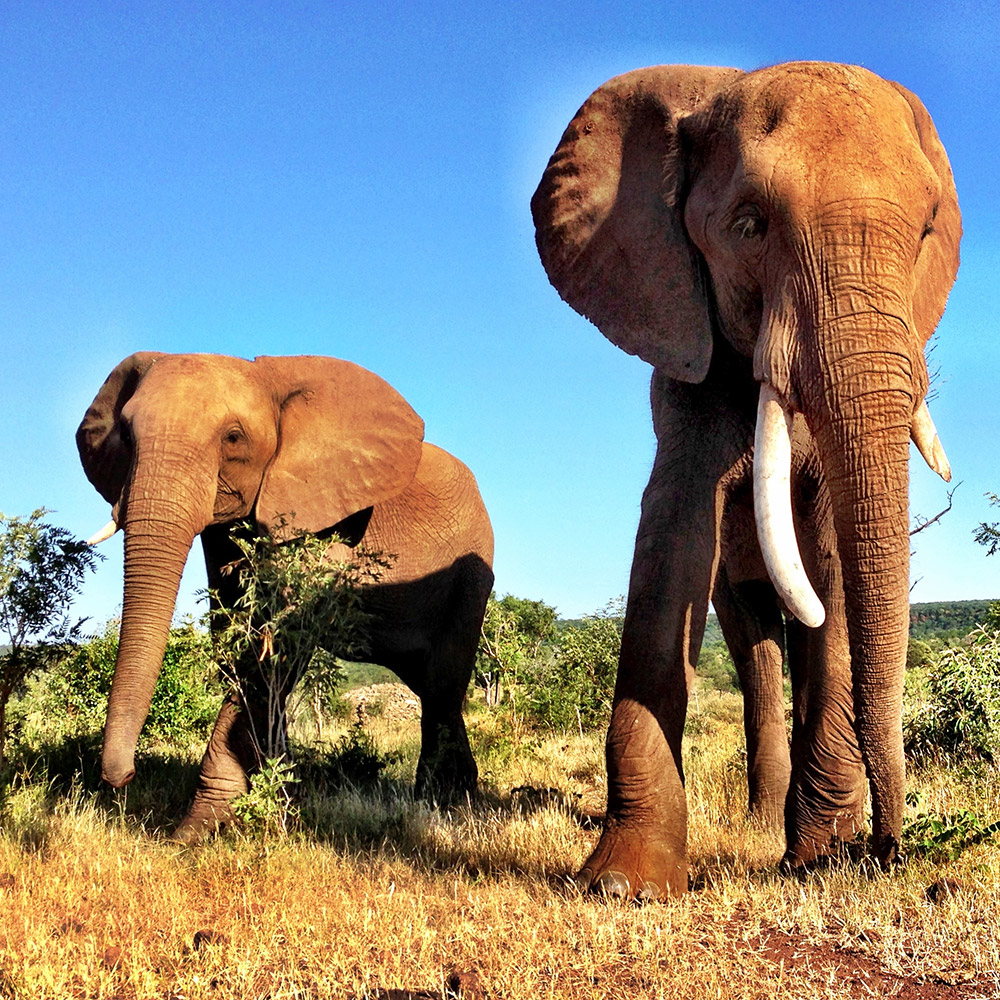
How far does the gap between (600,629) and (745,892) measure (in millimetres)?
9840

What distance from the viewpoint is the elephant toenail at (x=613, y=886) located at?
4.73 m

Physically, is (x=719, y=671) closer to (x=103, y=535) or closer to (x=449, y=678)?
(x=449, y=678)

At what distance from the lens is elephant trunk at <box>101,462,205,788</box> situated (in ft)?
21.5

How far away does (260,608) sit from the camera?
7.12m

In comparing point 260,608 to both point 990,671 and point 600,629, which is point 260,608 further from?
point 600,629

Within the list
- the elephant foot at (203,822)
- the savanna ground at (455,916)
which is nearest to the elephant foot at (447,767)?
the savanna ground at (455,916)

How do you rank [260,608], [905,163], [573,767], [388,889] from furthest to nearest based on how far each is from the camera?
1. [573,767]
2. [260,608]
3. [388,889]
4. [905,163]

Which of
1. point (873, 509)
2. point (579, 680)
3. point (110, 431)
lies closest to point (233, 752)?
point (110, 431)

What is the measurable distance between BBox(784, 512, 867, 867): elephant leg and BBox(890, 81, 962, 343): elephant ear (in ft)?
5.50

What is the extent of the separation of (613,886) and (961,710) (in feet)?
17.0

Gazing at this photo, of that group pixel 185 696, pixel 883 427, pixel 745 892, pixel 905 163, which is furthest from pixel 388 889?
pixel 185 696

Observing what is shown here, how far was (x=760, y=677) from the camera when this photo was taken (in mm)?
7949

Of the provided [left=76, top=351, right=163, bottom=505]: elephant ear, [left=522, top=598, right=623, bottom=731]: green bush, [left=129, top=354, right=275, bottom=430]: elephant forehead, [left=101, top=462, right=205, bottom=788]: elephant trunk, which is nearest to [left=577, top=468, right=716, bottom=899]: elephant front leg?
[left=101, top=462, right=205, bottom=788]: elephant trunk

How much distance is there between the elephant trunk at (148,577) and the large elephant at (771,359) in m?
2.95
